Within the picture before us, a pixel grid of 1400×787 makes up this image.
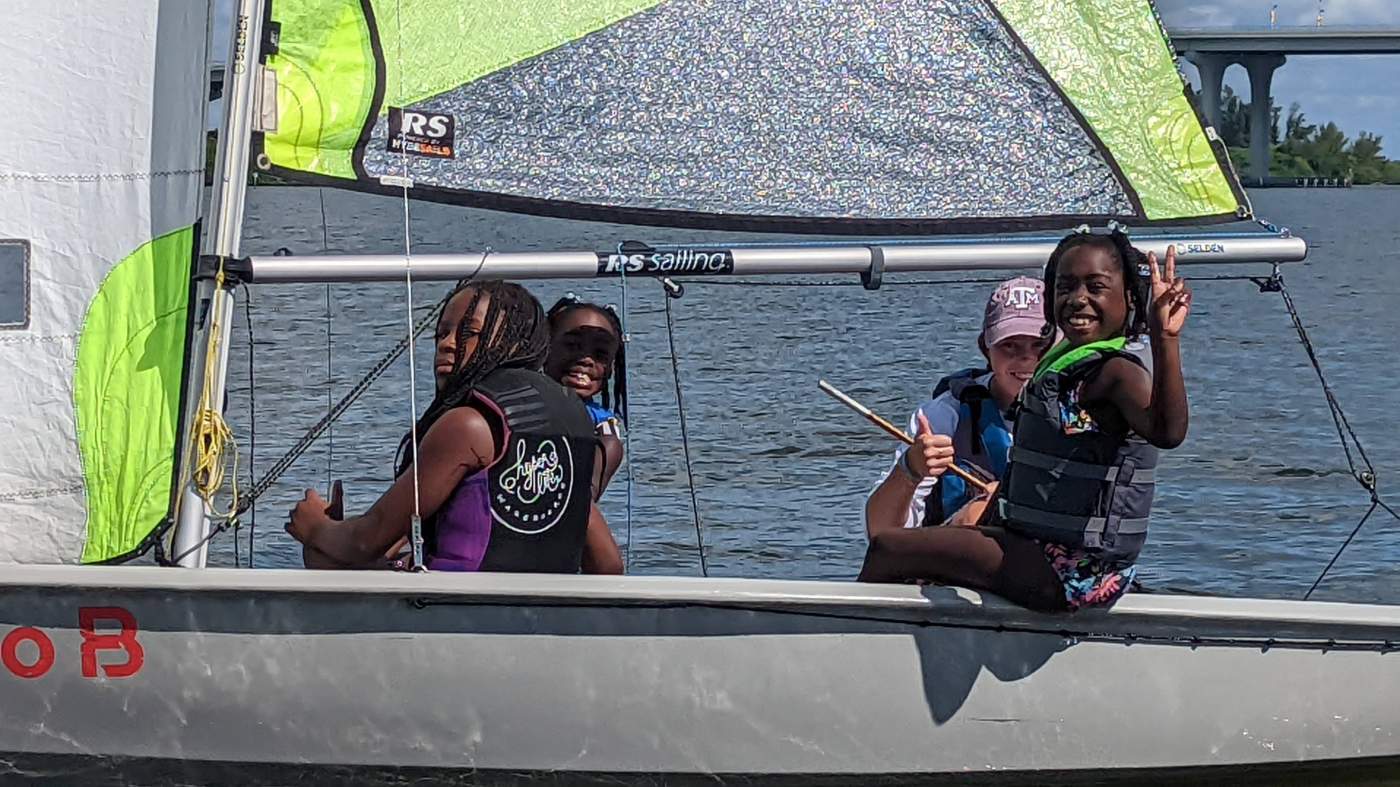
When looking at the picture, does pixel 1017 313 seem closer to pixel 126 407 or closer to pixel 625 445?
pixel 126 407

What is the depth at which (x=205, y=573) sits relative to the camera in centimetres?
398

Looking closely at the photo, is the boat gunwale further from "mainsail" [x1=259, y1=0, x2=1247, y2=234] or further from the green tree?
the green tree

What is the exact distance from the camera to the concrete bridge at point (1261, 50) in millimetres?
41088

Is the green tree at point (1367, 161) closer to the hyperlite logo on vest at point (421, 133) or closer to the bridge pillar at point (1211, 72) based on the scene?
the bridge pillar at point (1211, 72)

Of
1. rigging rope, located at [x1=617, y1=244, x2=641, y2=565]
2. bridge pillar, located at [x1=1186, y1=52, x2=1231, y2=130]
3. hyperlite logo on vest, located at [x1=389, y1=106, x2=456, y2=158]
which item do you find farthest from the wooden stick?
bridge pillar, located at [x1=1186, y1=52, x2=1231, y2=130]

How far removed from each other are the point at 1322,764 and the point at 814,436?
689 centimetres

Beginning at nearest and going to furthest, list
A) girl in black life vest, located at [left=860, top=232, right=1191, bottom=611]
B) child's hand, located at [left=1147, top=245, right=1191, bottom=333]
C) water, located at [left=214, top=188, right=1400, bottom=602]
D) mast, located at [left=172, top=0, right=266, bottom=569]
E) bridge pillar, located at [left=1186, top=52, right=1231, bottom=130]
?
child's hand, located at [left=1147, top=245, right=1191, bottom=333], girl in black life vest, located at [left=860, top=232, right=1191, bottom=611], mast, located at [left=172, top=0, right=266, bottom=569], water, located at [left=214, top=188, right=1400, bottom=602], bridge pillar, located at [left=1186, top=52, right=1231, bottom=130]

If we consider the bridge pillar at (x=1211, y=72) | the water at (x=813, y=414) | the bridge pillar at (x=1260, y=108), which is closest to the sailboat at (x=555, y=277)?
the water at (x=813, y=414)

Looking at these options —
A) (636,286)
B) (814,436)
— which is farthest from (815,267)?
(636,286)

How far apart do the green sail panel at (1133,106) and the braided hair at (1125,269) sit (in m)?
0.96

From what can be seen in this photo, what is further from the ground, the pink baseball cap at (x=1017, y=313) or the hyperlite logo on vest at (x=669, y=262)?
the hyperlite logo on vest at (x=669, y=262)

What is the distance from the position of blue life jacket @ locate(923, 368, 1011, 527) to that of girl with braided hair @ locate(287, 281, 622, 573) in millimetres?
945

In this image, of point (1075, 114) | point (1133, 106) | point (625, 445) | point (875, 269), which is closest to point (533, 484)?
point (875, 269)

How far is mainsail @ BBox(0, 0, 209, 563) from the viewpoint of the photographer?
165 inches
